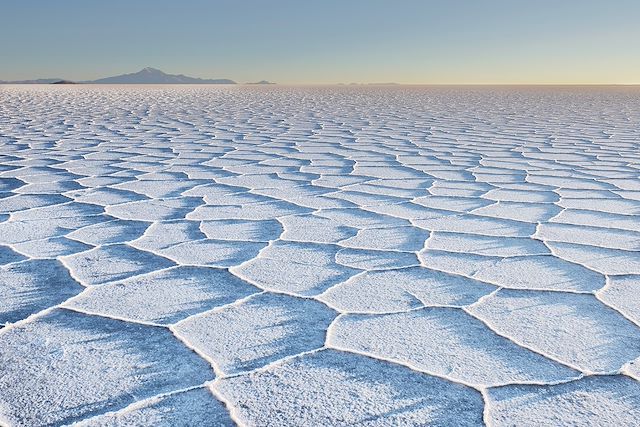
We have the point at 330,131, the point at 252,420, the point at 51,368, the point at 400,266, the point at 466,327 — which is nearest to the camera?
the point at 252,420

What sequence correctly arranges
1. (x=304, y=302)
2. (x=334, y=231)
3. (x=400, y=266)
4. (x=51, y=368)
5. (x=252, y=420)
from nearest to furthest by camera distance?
(x=252, y=420)
(x=51, y=368)
(x=304, y=302)
(x=400, y=266)
(x=334, y=231)

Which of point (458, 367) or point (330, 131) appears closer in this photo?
point (458, 367)

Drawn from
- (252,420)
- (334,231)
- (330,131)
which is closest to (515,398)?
(252,420)

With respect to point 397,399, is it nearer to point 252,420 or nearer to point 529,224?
point 252,420

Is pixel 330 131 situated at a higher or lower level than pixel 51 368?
lower

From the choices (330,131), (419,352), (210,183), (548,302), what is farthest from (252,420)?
(330,131)

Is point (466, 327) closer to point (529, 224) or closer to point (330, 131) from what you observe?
point (529, 224)
